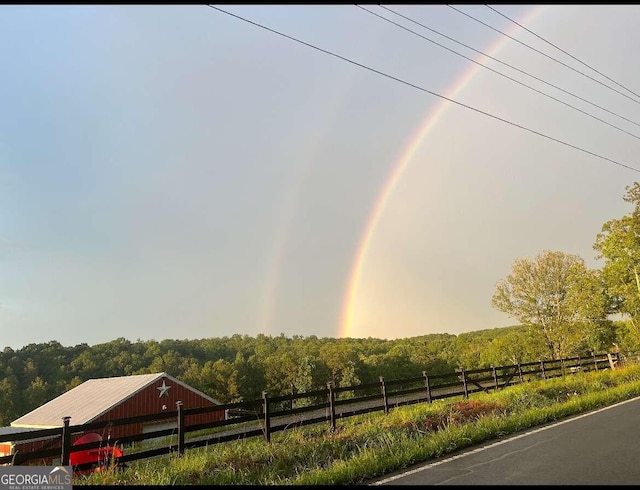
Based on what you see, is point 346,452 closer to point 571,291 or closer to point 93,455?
point 93,455

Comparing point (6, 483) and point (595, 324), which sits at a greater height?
point (595, 324)

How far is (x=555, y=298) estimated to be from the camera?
39.2 meters

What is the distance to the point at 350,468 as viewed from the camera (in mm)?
5863

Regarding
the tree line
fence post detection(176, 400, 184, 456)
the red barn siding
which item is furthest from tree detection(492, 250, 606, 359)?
fence post detection(176, 400, 184, 456)

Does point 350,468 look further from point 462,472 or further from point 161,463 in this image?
point 161,463

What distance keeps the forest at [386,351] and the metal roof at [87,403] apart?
2690 centimetres

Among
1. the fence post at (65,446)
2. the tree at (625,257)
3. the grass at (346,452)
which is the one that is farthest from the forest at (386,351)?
the fence post at (65,446)

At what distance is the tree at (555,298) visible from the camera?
38.3m

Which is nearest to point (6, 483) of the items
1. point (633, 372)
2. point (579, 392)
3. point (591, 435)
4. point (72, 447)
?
point (72, 447)

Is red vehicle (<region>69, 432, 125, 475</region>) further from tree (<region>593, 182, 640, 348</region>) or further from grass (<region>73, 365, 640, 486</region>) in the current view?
tree (<region>593, 182, 640, 348</region>)

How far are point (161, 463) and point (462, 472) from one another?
4.56 metres

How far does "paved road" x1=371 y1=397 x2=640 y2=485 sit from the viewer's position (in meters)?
5.21

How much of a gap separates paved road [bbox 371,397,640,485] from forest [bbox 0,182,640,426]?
2408 centimetres

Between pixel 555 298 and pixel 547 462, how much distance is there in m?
37.4
